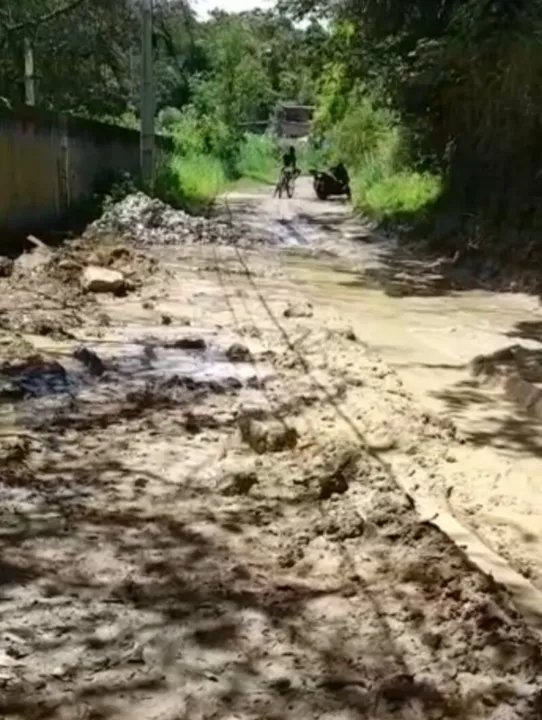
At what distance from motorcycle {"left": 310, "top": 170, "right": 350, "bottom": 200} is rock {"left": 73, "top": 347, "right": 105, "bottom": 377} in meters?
24.3

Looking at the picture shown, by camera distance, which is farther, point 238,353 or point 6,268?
point 6,268

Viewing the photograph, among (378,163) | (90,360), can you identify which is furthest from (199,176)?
(90,360)

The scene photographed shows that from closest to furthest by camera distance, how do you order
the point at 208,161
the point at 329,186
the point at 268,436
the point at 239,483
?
1. the point at 239,483
2. the point at 268,436
3. the point at 329,186
4. the point at 208,161

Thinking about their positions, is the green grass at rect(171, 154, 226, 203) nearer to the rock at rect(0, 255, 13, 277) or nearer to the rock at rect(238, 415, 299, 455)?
the rock at rect(0, 255, 13, 277)

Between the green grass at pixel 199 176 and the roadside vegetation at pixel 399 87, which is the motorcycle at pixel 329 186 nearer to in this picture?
the roadside vegetation at pixel 399 87

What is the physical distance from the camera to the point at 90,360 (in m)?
8.44

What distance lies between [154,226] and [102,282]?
24.4 feet

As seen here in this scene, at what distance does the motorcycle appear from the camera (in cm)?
3241

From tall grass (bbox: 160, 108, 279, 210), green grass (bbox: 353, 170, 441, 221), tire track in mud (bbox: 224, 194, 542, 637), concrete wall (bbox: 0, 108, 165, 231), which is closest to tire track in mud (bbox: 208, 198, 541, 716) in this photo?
tire track in mud (bbox: 224, 194, 542, 637)

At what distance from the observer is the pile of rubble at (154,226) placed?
728 inches

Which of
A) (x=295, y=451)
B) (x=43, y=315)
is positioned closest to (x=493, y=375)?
(x=295, y=451)

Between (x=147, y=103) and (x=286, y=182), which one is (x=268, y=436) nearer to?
(x=147, y=103)

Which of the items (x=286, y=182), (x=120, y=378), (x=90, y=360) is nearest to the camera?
(x=120, y=378)

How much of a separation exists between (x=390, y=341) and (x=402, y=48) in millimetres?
8260
